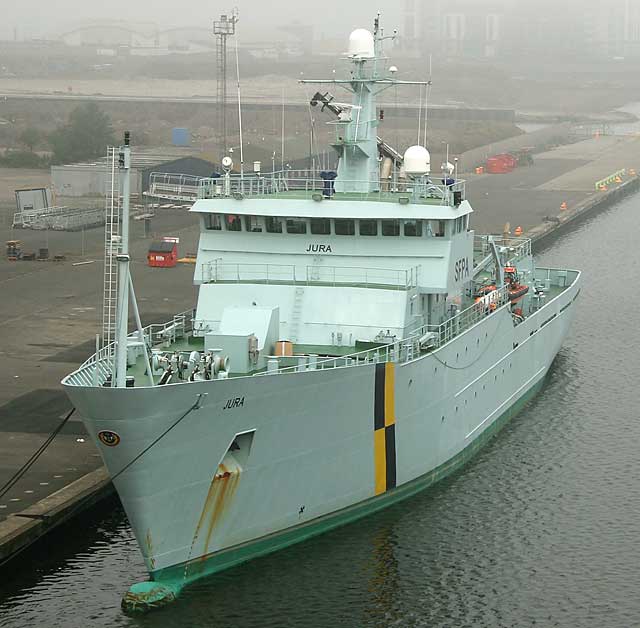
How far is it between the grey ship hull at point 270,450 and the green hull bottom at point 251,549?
1.1 inches

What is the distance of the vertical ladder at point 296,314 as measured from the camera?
84.3ft

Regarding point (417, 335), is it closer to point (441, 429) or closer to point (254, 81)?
point (441, 429)

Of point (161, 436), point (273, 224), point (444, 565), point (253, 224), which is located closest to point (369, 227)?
→ point (273, 224)

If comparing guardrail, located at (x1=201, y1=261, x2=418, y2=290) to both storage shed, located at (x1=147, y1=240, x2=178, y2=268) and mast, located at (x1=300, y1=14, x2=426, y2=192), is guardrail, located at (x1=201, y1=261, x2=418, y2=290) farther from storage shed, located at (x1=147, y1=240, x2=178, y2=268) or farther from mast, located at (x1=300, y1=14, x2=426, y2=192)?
storage shed, located at (x1=147, y1=240, x2=178, y2=268)

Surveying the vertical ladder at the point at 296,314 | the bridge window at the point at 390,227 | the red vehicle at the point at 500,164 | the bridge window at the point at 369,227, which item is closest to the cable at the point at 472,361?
the vertical ladder at the point at 296,314

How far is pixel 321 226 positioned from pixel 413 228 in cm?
186

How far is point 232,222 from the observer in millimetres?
27219

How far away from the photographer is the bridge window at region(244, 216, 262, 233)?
2716 cm

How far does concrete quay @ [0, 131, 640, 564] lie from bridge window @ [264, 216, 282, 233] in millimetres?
5759

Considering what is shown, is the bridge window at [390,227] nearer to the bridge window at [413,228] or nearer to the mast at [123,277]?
the bridge window at [413,228]

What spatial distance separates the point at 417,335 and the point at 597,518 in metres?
4.96

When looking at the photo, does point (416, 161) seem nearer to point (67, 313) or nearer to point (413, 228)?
point (413, 228)

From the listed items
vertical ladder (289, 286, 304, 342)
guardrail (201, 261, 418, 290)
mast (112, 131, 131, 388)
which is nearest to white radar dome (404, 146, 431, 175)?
guardrail (201, 261, 418, 290)

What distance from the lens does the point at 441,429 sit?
87.8 feet
